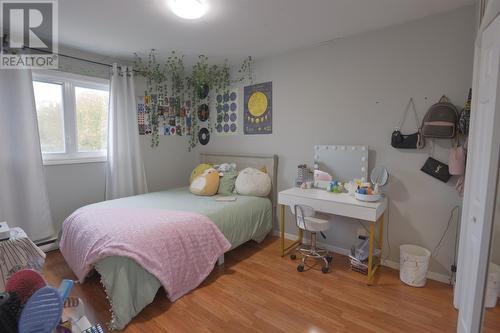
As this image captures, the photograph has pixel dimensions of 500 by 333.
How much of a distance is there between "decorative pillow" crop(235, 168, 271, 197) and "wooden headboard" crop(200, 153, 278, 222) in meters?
0.13

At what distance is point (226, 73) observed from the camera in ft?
12.5

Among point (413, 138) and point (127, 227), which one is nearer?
point (127, 227)

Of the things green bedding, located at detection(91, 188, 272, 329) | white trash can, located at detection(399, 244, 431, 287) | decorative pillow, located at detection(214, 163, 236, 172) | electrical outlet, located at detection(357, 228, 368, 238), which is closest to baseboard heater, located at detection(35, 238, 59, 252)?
green bedding, located at detection(91, 188, 272, 329)

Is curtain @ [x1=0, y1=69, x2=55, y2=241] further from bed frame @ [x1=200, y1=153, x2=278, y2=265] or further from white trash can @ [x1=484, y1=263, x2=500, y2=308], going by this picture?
white trash can @ [x1=484, y1=263, x2=500, y2=308]

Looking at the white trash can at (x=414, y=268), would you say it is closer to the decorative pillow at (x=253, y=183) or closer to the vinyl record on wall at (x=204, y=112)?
the decorative pillow at (x=253, y=183)

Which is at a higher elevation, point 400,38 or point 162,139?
point 400,38

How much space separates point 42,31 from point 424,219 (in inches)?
165

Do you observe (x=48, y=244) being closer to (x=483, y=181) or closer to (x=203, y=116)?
(x=203, y=116)

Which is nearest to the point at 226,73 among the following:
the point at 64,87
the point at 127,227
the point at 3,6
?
the point at 64,87

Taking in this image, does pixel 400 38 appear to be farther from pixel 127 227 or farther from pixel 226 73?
pixel 127 227

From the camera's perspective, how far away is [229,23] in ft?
7.80

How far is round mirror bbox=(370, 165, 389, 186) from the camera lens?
2518mm

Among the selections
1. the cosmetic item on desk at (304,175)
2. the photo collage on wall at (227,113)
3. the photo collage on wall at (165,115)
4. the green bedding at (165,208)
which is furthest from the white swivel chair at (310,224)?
the photo collage on wall at (165,115)

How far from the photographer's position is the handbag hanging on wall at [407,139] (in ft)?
7.82
